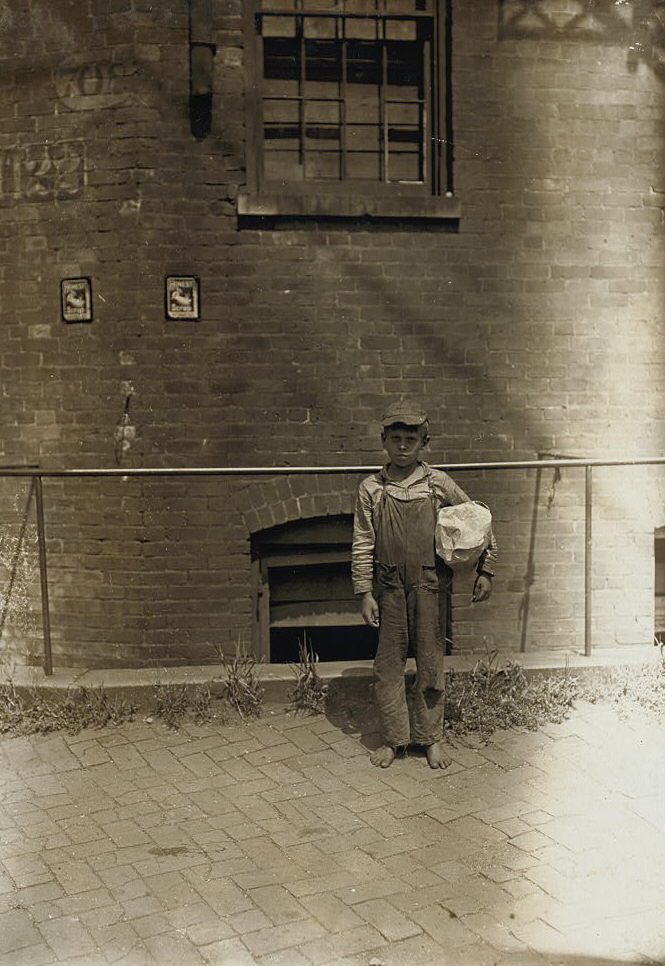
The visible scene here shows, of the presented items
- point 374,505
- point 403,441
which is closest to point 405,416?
point 403,441

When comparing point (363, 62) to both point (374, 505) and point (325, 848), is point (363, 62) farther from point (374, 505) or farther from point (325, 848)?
point (325, 848)

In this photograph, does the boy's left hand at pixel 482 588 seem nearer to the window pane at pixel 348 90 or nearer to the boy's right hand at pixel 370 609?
the boy's right hand at pixel 370 609

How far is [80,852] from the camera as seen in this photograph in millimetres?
3840

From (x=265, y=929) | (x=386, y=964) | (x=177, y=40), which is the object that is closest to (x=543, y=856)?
(x=386, y=964)

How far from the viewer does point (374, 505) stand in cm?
464

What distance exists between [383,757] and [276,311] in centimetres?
287

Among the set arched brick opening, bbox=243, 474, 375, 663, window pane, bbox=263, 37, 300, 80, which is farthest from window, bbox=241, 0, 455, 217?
arched brick opening, bbox=243, 474, 375, 663

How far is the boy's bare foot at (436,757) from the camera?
4.54m

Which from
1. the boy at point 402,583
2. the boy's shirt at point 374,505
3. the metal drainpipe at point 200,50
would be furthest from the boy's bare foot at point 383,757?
the metal drainpipe at point 200,50

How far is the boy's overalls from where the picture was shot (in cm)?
459

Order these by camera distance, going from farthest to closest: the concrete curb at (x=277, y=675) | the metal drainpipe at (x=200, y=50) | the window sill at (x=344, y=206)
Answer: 1. the window sill at (x=344, y=206)
2. the metal drainpipe at (x=200, y=50)
3. the concrete curb at (x=277, y=675)

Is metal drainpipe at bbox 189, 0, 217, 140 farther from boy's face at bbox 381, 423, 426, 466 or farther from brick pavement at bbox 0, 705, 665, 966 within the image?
brick pavement at bbox 0, 705, 665, 966

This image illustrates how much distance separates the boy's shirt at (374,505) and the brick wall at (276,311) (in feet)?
4.86

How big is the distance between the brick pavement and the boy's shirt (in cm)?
91
